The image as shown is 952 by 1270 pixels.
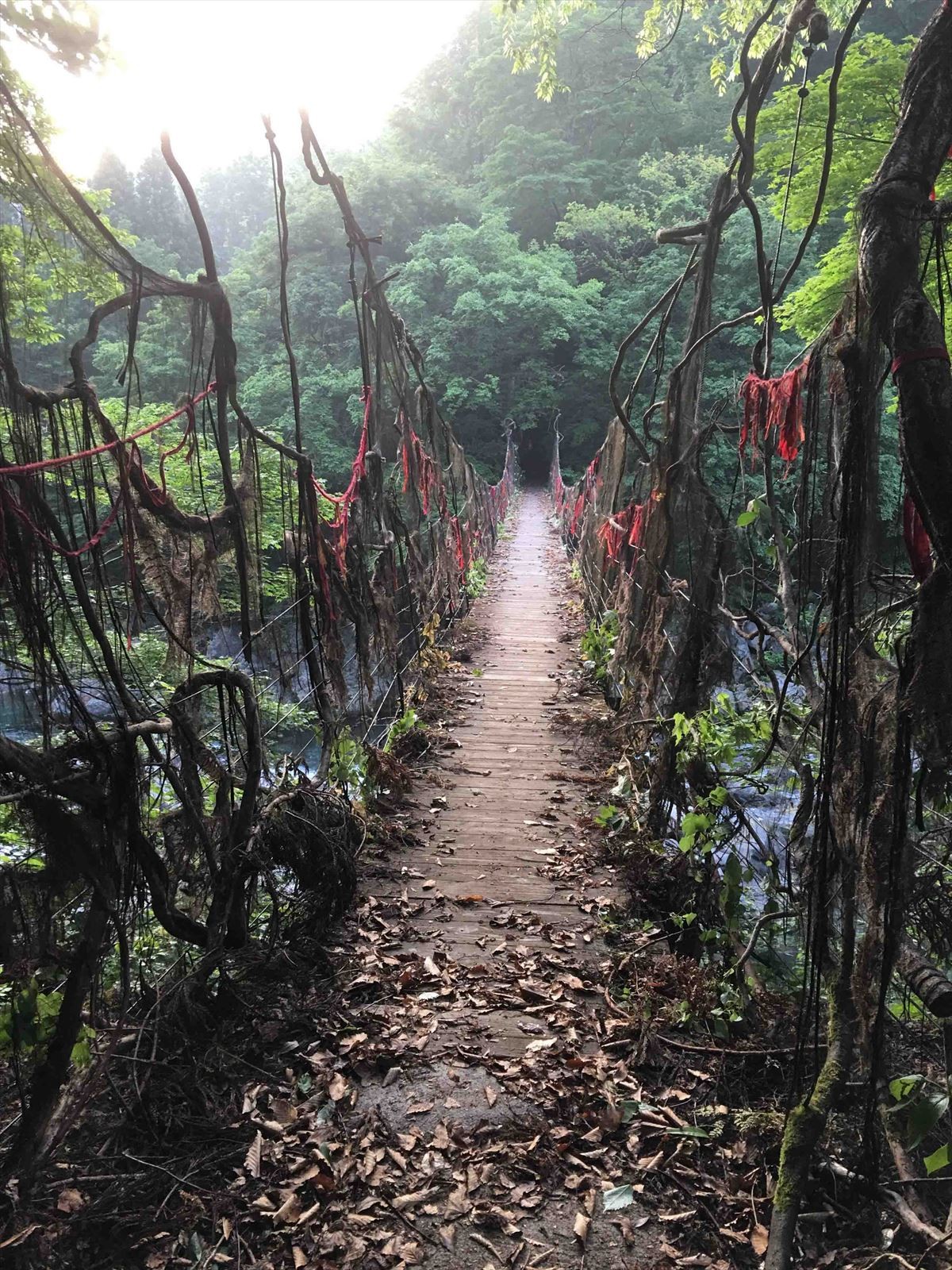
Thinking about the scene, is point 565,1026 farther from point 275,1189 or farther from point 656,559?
point 656,559

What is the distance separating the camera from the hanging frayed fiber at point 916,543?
1.12m

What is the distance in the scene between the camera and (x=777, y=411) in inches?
102

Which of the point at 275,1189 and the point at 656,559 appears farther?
the point at 656,559

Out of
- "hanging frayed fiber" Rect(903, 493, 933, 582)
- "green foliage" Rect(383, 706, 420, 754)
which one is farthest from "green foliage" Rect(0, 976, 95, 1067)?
"green foliage" Rect(383, 706, 420, 754)

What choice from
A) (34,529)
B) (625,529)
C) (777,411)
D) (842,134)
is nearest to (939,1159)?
(34,529)

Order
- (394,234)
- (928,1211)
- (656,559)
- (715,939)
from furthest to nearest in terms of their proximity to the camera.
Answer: (394,234), (656,559), (715,939), (928,1211)

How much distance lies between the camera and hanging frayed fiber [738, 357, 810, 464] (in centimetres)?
242

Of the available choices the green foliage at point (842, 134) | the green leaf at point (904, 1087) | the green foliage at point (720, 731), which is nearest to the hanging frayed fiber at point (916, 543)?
the green leaf at point (904, 1087)

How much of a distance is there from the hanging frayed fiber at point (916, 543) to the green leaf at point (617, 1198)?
4.76ft

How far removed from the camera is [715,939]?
95.1 inches

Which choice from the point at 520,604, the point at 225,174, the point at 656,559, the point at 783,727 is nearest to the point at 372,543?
the point at 656,559

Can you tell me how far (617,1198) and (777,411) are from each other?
2335mm

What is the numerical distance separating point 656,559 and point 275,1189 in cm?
262

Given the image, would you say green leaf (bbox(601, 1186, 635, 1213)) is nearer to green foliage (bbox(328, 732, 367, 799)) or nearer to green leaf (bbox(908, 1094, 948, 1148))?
green leaf (bbox(908, 1094, 948, 1148))
